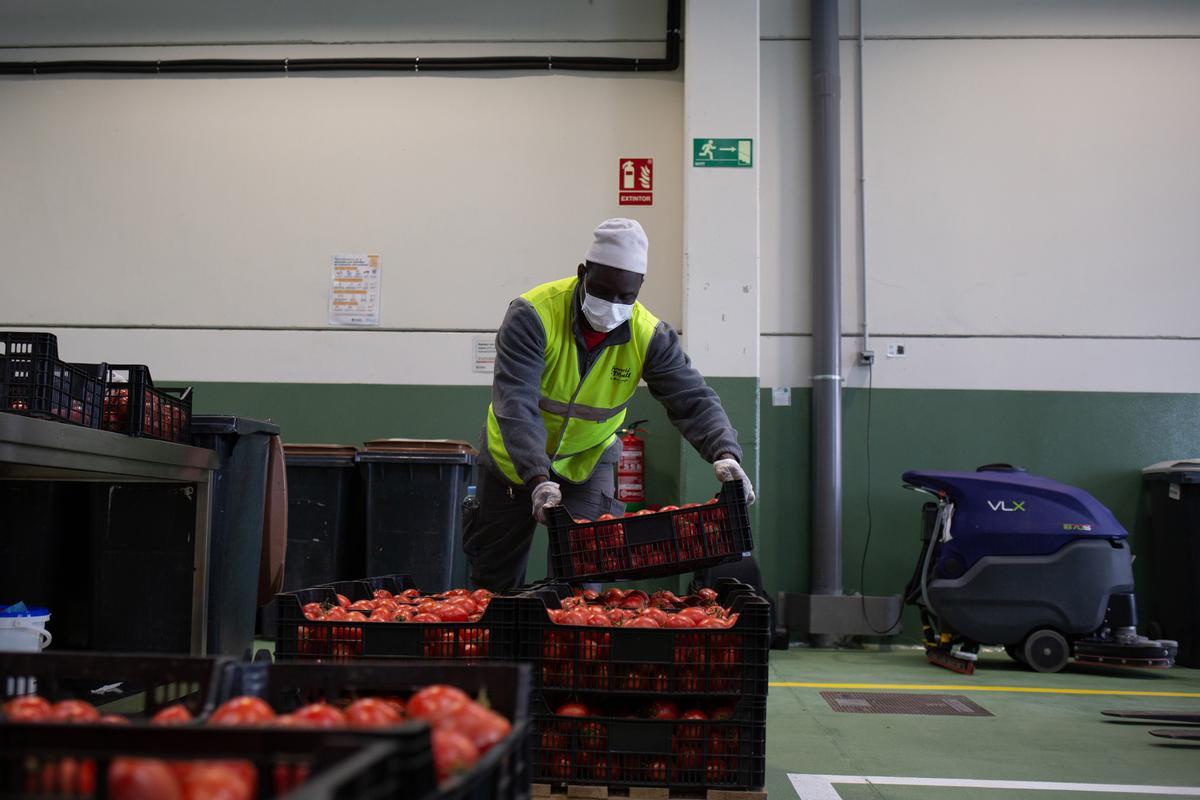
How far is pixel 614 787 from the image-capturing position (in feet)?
8.16

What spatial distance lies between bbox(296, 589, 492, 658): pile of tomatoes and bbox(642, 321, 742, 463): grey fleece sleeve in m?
1.18

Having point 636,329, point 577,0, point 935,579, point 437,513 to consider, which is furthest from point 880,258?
point 636,329

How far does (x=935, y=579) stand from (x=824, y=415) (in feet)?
5.07

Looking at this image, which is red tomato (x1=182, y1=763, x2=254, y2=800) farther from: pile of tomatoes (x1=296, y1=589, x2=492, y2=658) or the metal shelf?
the metal shelf

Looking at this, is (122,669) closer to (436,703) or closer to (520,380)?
(436,703)

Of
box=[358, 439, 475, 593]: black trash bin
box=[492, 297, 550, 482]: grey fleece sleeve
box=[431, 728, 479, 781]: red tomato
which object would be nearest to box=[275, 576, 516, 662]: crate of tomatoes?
box=[492, 297, 550, 482]: grey fleece sleeve

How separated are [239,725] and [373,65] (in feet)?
24.2

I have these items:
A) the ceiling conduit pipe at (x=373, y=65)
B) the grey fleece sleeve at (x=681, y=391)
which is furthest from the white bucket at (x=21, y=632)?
the ceiling conduit pipe at (x=373, y=65)

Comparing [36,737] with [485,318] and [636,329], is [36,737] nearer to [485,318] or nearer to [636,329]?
[636,329]

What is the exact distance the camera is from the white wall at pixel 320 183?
759 centimetres

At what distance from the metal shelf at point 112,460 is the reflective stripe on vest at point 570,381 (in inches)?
51.0

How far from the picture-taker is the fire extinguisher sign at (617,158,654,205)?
7629 millimetres

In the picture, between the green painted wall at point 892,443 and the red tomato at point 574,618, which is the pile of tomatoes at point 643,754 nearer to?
the red tomato at point 574,618

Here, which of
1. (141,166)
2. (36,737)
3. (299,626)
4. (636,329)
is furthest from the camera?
A: (141,166)
